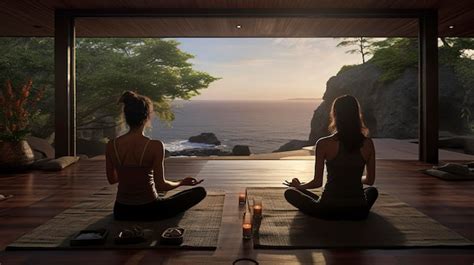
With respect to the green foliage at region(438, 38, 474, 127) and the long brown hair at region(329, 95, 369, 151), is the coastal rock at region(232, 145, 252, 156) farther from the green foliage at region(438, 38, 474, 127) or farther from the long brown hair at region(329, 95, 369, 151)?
the long brown hair at region(329, 95, 369, 151)

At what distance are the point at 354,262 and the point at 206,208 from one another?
1407mm

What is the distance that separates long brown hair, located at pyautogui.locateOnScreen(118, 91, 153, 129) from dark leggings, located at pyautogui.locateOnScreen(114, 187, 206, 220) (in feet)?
1.79

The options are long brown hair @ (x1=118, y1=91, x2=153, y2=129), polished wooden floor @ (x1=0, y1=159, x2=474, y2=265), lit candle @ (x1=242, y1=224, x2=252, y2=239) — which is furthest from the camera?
long brown hair @ (x1=118, y1=91, x2=153, y2=129)

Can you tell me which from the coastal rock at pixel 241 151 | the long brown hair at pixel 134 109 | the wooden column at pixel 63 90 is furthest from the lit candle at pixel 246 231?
the coastal rock at pixel 241 151

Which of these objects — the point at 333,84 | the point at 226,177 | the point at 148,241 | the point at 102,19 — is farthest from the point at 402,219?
the point at 333,84

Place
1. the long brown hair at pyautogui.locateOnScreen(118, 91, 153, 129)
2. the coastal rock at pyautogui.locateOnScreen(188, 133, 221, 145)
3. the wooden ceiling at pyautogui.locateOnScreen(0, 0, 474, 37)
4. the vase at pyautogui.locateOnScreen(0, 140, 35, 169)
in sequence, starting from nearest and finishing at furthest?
1. the long brown hair at pyautogui.locateOnScreen(118, 91, 153, 129)
2. the vase at pyautogui.locateOnScreen(0, 140, 35, 169)
3. the wooden ceiling at pyautogui.locateOnScreen(0, 0, 474, 37)
4. the coastal rock at pyautogui.locateOnScreen(188, 133, 221, 145)

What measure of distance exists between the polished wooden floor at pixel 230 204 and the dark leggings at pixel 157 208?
309mm

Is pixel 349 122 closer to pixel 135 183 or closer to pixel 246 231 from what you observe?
pixel 246 231

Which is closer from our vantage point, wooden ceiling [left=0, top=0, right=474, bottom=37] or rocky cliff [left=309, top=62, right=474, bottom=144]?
wooden ceiling [left=0, top=0, right=474, bottom=37]

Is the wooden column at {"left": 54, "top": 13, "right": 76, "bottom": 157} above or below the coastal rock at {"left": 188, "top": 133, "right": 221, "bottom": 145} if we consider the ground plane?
above

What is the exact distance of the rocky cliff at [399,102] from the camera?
13398 mm

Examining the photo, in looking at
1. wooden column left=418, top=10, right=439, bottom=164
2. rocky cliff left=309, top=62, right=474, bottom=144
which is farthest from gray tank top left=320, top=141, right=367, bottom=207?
rocky cliff left=309, top=62, right=474, bottom=144

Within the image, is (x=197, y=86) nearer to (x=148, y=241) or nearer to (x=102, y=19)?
(x=102, y=19)

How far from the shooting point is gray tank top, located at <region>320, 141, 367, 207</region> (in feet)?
8.87
